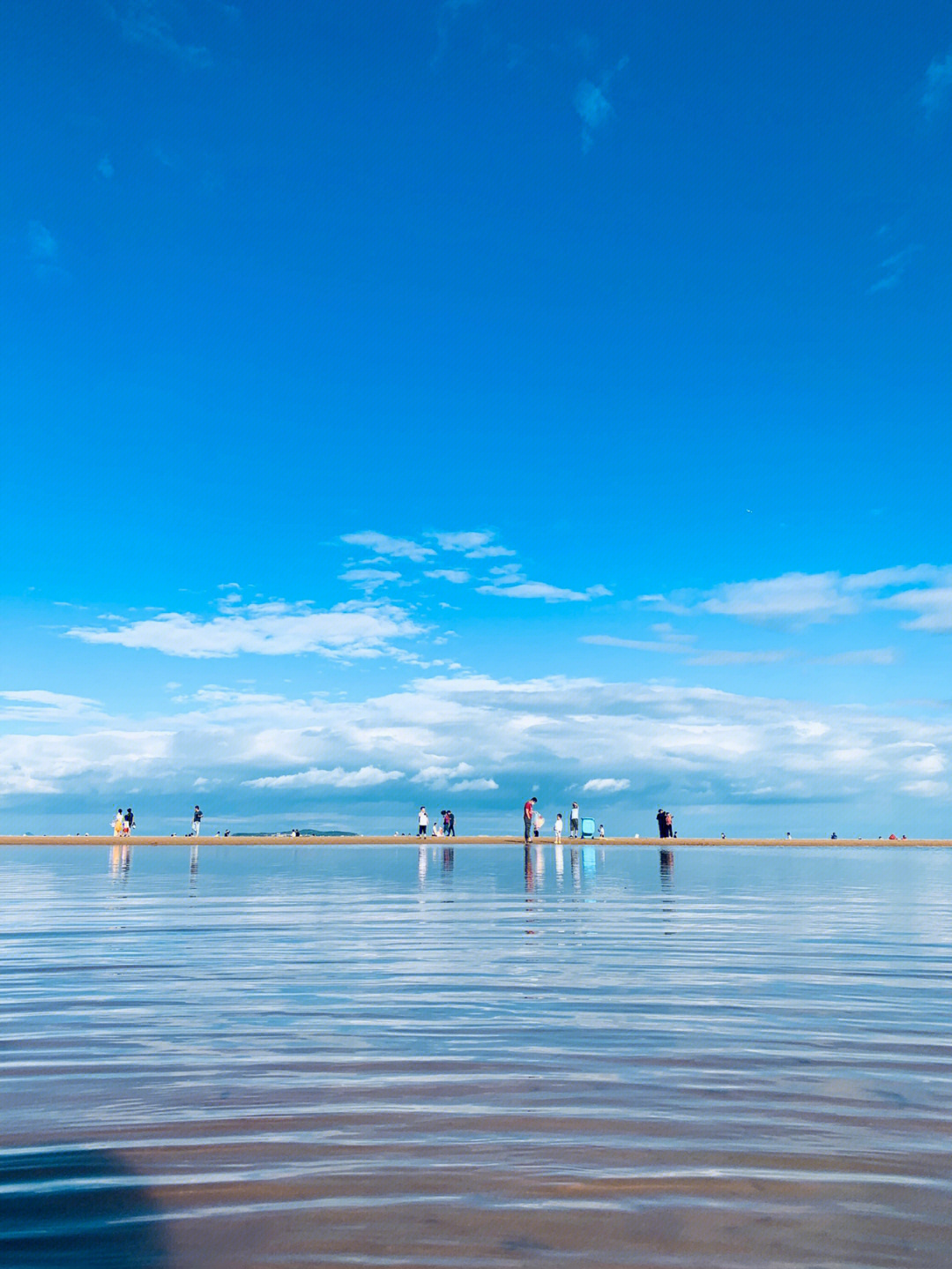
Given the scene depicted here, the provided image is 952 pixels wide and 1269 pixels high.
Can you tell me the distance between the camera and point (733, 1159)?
4.12 m

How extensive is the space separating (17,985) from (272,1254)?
21.9 feet

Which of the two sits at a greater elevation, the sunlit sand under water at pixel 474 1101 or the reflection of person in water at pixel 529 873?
the sunlit sand under water at pixel 474 1101

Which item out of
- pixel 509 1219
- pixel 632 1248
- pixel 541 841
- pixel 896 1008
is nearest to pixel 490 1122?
pixel 509 1219

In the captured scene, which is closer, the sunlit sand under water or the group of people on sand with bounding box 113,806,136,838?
the sunlit sand under water

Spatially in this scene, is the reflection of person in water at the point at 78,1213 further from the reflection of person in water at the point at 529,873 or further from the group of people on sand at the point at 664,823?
the group of people on sand at the point at 664,823

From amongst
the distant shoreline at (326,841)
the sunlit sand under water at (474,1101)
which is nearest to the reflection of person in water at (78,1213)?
the sunlit sand under water at (474,1101)

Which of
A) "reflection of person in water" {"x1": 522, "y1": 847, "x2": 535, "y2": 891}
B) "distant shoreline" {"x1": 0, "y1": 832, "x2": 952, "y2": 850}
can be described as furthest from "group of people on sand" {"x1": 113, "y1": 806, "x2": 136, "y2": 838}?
"reflection of person in water" {"x1": 522, "y1": 847, "x2": 535, "y2": 891}

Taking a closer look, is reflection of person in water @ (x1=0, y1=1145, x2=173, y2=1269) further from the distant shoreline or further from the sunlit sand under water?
the distant shoreline

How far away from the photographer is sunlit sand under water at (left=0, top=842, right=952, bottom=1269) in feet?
11.1

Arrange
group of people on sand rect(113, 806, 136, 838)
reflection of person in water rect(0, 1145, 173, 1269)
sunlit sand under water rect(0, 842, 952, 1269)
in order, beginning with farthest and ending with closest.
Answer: group of people on sand rect(113, 806, 136, 838) < sunlit sand under water rect(0, 842, 952, 1269) < reflection of person in water rect(0, 1145, 173, 1269)

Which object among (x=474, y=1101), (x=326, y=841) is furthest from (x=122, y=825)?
(x=474, y=1101)

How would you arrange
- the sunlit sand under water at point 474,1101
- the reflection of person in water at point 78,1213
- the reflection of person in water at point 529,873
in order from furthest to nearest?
the reflection of person in water at point 529,873 < the sunlit sand under water at point 474,1101 < the reflection of person in water at point 78,1213

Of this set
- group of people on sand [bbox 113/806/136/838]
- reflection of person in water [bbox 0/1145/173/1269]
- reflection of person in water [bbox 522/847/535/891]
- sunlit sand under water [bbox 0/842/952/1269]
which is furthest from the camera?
group of people on sand [bbox 113/806/136/838]

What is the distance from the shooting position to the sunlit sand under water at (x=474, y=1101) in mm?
3379
